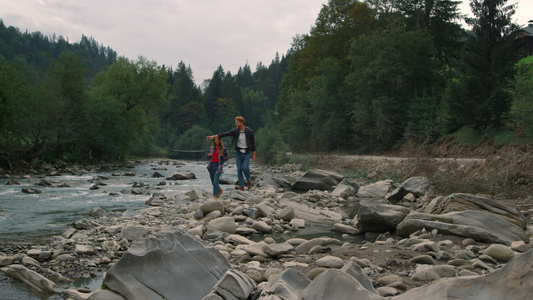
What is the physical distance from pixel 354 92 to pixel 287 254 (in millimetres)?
35270

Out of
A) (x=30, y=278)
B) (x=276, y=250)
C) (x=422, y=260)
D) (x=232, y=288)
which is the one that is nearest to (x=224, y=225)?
→ (x=276, y=250)

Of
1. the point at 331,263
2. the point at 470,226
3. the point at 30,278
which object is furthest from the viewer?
the point at 470,226

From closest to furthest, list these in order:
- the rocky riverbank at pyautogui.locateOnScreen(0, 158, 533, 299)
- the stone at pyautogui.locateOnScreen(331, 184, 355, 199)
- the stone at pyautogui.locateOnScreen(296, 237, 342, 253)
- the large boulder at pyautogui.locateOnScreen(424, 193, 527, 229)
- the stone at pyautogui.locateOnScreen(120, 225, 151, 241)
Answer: the rocky riverbank at pyautogui.locateOnScreen(0, 158, 533, 299)
the stone at pyautogui.locateOnScreen(296, 237, 342, 253)
the stone at pyautogui.locateOnScreen(120, 225, 151, 241)
the large boulder at pyautogui.locateOnScreen(424, 193, 527, 229)
the stone at pyautogui.locateOnScreen(331, 184, 355, 199)

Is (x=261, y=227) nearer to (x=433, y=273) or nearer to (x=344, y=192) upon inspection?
(x=433, y=273)

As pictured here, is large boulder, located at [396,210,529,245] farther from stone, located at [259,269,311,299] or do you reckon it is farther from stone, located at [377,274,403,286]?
stone, located at [259,269,311,299]

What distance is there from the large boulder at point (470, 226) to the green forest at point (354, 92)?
14.1m

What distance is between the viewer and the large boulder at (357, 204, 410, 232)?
288 inches

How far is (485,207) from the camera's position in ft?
23.7

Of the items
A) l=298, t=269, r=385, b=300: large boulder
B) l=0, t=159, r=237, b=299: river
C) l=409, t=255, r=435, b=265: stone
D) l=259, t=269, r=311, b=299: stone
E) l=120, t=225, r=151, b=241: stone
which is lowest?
l=0, t=159, r=237, b=299: river

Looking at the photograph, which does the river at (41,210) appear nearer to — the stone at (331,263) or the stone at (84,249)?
the stone at (84,249)

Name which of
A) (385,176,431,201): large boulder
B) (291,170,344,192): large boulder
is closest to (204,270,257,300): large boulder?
(385,176,431,201): large boulder

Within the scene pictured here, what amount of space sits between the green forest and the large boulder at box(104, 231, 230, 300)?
1837 centimetres

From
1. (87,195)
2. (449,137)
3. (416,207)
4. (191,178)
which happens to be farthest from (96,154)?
(416,207)

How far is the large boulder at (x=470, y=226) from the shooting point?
19.8ft
